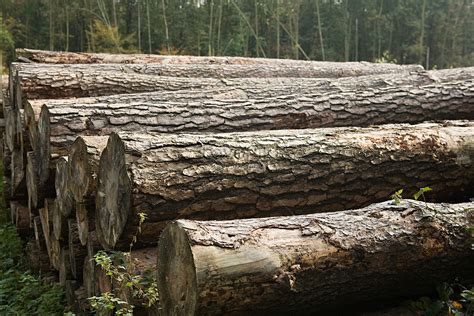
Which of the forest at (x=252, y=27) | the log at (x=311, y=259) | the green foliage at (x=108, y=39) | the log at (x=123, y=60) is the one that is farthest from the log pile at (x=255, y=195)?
the forest at (x=252, y=27)

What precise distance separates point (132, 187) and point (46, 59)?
5.54 meters

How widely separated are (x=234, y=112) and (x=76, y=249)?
142 centimetres

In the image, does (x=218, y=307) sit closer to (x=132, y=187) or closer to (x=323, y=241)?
(x=323, y=241)

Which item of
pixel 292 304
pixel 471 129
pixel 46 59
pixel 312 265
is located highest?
pixel 46 59

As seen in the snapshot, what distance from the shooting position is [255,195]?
3225mm

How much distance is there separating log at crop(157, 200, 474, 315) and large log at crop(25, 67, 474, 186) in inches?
62.9

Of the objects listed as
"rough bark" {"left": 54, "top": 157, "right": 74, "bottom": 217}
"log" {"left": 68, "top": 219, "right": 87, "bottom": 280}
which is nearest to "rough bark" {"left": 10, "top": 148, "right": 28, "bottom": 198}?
"rough bark" {"left": 54, "top": 157, "right": 74, "bottom": 217}

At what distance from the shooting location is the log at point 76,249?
12.9 ft

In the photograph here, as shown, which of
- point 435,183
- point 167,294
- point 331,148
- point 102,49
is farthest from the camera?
point 102,49

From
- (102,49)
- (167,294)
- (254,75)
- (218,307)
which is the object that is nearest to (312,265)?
(218,307)

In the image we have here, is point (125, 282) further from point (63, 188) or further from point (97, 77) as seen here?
point (97, 77)

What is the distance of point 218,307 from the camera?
2352 millimetres

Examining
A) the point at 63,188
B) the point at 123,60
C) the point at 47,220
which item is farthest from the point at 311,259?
the point at 123,60

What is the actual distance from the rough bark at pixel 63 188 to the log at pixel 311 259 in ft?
4.95
